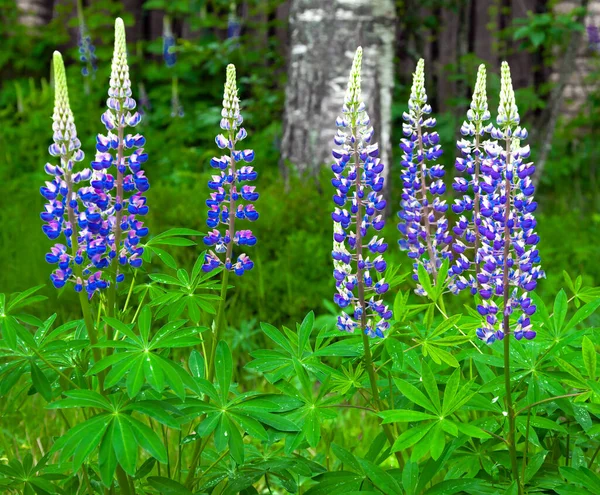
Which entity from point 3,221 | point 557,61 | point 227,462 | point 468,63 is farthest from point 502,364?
point 557,61

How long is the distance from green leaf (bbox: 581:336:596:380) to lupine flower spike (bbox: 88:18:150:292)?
1.08m

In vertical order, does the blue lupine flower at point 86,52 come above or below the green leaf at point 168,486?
A: above

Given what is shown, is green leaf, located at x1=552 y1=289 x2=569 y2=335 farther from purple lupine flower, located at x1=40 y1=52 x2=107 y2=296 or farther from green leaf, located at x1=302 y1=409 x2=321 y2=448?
purple lupine flower, located at x1=40 y1=52 x2=107 y2=296

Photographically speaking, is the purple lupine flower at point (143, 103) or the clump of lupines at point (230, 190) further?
the purple lupine flower at point (143, 103)

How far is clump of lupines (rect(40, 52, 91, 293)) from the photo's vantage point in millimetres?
1662

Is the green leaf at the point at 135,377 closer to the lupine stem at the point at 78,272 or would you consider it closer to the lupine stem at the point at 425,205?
the lupine stem at the point at 78,272

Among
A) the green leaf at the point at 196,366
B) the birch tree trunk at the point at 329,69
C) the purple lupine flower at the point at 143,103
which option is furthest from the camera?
the purple lupine flower at the point at 143,103

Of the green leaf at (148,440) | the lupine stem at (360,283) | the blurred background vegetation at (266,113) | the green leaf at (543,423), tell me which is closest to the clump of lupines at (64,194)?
the green leaf at (148,440)

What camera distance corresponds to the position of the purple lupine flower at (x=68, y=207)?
5.49 feet

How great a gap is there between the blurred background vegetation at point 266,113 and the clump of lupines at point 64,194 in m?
2.13

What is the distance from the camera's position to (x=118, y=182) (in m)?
1.83

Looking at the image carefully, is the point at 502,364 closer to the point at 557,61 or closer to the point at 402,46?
the point at 402,46

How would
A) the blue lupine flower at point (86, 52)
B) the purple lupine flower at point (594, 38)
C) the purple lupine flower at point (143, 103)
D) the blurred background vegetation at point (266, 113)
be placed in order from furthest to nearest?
1. the purple lupine flower at point (143, 103)
2. the blue lupine flower at point (86, 52)
3. the purple lupine flower at point (594, 38)
4. the blurred background vegetation at point (266, 113)

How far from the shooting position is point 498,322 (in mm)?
1907
